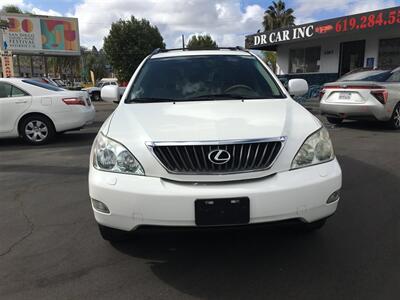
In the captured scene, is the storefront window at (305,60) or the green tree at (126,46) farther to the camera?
the green tree at (126,46)

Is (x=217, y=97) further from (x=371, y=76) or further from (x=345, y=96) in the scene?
(x=371, y=76)

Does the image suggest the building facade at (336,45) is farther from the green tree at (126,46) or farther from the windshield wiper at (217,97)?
the green tree at (126,46)

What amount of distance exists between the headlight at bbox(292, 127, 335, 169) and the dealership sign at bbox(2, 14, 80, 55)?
40.0 metres

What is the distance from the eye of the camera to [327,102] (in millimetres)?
10141

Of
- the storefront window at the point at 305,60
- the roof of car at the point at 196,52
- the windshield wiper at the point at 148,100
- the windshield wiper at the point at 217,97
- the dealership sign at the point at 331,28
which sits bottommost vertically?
the windshield wiper at the point at 148,100

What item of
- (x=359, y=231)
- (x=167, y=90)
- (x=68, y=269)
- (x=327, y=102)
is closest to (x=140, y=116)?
(x=167, y=90)

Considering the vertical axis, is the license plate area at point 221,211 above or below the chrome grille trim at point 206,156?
below

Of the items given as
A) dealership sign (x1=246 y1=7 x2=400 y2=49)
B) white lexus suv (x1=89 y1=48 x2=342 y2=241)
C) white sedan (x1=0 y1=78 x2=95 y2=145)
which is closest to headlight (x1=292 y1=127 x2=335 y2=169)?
white lexus suv (x1=89 y1=48 x2=342 y2=241)

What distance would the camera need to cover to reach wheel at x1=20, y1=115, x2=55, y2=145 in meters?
8.68

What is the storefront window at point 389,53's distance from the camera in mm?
18047

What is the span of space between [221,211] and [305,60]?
21.8 meters

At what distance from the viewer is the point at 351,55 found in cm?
2017

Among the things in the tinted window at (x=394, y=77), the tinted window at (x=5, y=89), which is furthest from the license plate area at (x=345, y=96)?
the tinted window at (x=5, y=89)

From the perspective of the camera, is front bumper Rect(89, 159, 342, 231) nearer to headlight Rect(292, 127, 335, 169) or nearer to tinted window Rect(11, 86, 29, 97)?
headlight Rect(292, 127, 335, 169)
